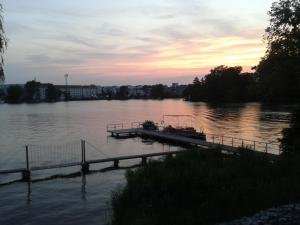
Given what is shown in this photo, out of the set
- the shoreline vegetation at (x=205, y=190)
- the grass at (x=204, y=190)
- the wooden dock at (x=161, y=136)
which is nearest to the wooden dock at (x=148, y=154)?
the wooden dock at (x=161, y=136)

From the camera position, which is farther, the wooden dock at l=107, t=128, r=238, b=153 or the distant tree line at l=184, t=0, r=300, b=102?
the wooden dock at l=107, t=128, r=238, b=153

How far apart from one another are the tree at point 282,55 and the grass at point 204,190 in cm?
1861

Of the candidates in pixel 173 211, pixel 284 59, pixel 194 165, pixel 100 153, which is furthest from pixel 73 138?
pixel 173 211

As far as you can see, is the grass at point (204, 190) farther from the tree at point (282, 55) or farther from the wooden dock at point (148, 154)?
the tree at point (282, 55)

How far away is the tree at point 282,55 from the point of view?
133 feet

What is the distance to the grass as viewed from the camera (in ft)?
50.4

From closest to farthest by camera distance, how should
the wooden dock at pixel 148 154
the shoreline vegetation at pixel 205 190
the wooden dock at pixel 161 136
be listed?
the shoreline vegetation at pixel 205 190
the wooden dock at pixel 148 154
the wooden dock at pixel 161 136

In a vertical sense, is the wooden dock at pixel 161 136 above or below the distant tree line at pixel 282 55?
below

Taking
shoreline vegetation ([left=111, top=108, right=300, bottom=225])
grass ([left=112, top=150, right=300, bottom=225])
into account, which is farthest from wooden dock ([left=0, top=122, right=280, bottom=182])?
shoreline vegetation ([left=111, top=108, right=300, bottom=225])

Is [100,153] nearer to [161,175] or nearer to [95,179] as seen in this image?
[95,179]

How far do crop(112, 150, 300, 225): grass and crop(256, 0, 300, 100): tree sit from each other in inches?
732

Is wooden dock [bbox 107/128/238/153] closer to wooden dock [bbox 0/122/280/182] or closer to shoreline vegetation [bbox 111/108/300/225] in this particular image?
wooden dock [bbox 0/122/280/182]

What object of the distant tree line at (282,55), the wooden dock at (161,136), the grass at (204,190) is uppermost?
the distant tree line at (282,55)

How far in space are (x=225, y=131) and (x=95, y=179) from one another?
48.9 meters
